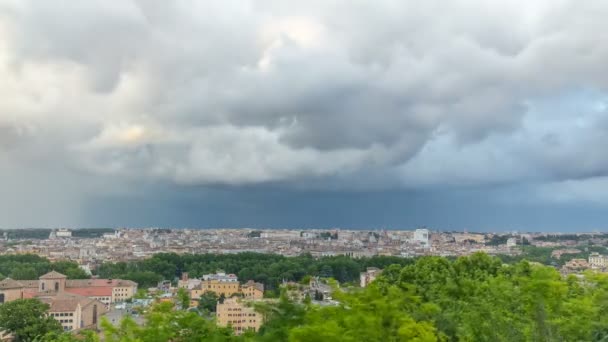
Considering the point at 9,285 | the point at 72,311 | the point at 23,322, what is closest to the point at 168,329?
the point at 23,322

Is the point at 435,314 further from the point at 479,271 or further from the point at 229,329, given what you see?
the point at 479,271

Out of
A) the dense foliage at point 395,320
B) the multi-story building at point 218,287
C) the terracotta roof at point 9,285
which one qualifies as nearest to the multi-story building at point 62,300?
the terracotta roof at point 9,285

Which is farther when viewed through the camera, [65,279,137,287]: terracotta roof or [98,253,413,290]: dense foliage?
[98,253,413,290]: dense foliage

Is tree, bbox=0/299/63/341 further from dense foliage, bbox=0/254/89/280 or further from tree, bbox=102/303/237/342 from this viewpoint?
dense foliage, bbox=0/254/89/280

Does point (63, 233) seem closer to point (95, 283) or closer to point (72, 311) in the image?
point (95, 283)

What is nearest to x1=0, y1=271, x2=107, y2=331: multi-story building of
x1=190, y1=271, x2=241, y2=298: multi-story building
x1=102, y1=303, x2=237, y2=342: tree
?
x1=190, y1=271, x2=241, y2=298: multi-story building

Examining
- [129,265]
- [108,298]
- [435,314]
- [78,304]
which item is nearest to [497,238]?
[129,265]
